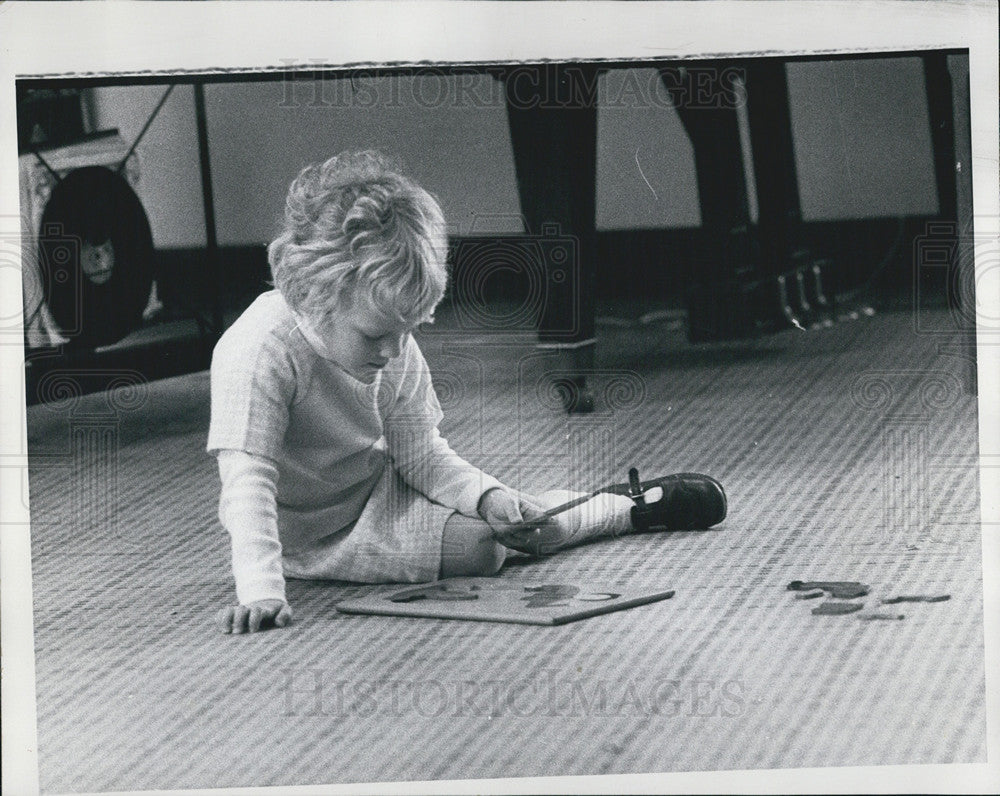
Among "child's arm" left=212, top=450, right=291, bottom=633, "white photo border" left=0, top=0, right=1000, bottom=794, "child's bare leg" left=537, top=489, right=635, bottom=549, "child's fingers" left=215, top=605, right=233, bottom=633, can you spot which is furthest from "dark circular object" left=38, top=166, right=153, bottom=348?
"child's bare leg" left=537, top=489, right=635, bottom=549

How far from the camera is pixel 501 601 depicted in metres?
1.09

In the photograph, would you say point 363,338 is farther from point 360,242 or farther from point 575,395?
point 575,395

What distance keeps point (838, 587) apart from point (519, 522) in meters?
0.28

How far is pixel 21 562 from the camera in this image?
1.12 m

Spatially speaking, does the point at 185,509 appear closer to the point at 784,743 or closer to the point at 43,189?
the point at 43,189

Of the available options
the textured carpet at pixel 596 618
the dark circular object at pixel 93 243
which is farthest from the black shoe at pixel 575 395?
the dark circular object at pixel 93 243

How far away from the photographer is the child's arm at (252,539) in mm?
1080

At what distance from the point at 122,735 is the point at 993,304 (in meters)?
0.82

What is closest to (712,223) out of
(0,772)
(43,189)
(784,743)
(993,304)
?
(993,304)

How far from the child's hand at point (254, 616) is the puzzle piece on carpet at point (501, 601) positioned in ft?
0.16

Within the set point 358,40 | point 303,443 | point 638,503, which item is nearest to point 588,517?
point 638,503

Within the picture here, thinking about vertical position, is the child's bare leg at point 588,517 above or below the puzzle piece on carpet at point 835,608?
above

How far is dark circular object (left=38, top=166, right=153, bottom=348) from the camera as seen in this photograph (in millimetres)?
1114

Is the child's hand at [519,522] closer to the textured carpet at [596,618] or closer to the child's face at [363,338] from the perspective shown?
the textured carpet at [596,618]
